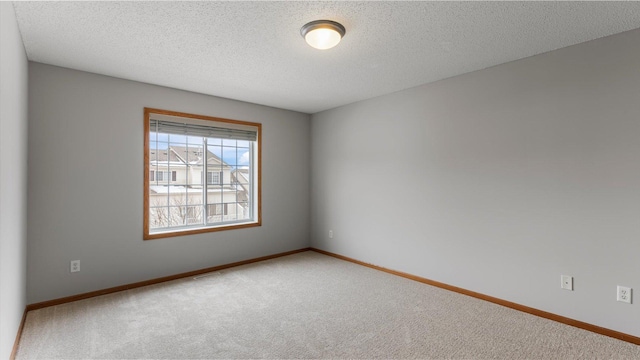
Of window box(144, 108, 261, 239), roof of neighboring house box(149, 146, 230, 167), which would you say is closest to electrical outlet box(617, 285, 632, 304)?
window box(144, 108, 261, 239)

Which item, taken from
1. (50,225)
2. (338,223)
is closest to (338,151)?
(338,223)

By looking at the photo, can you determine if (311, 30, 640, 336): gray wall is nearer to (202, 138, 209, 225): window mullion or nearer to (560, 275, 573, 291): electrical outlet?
(560, 275, 573, 291): electrical outlet

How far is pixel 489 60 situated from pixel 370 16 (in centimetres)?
148

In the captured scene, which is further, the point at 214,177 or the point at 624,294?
the point at 214,177

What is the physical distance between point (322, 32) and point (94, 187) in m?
2.82

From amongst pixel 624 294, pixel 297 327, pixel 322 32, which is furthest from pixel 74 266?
pixel 624 294

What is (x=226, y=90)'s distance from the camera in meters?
3.89

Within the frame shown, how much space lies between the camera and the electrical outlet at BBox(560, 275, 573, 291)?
2.63 m

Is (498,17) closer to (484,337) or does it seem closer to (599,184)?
(599,184)

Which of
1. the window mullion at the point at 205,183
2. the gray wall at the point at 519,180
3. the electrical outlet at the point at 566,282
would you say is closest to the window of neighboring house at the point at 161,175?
the window mullion at the point at 205,183

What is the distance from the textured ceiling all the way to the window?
2.09 ft

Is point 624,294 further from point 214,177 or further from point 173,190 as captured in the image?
point 173,190

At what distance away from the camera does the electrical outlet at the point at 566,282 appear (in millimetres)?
2629

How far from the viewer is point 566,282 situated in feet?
8.70
